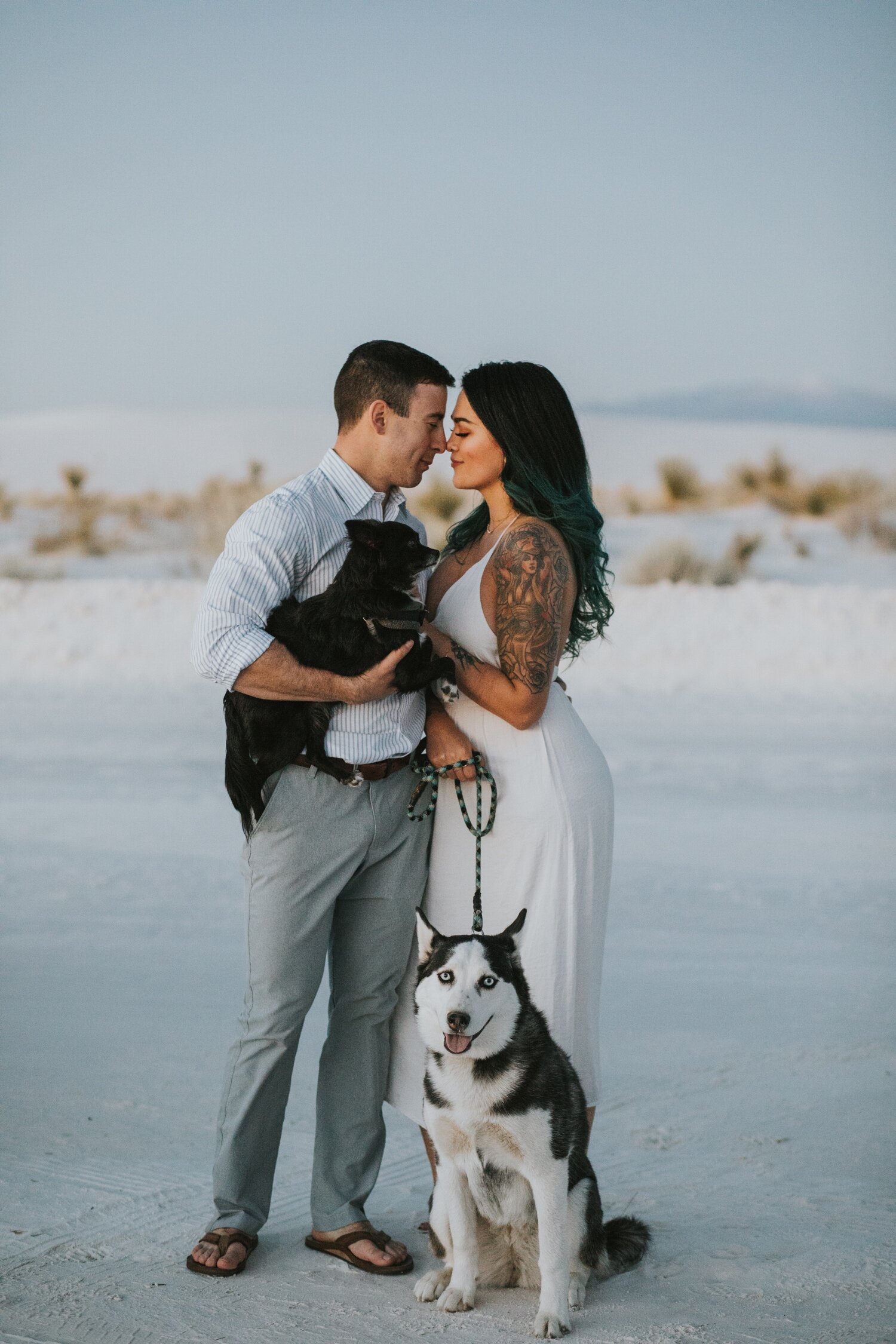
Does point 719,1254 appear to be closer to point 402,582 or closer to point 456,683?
point 456,683

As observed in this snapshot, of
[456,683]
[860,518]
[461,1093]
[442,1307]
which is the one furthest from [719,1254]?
[860,518]

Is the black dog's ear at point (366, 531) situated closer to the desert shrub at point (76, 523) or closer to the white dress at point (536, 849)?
the white dress at point (536, 849)

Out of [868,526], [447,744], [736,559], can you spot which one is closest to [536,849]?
[447,744]

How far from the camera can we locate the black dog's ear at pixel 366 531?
2570 millimetres

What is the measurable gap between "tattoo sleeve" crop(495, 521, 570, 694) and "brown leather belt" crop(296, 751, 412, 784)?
0.32 meters

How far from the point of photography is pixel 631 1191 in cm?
331

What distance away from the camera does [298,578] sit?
268cm

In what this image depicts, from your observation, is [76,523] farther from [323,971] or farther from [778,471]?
[323,971]

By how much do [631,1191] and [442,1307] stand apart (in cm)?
87

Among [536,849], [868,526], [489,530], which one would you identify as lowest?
[868,526]

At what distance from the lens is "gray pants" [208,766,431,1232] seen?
8.73 feet

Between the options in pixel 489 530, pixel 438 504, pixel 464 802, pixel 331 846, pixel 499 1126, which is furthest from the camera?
pixel 438 504

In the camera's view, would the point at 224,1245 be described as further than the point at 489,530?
No

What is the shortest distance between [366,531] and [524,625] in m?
0.38
